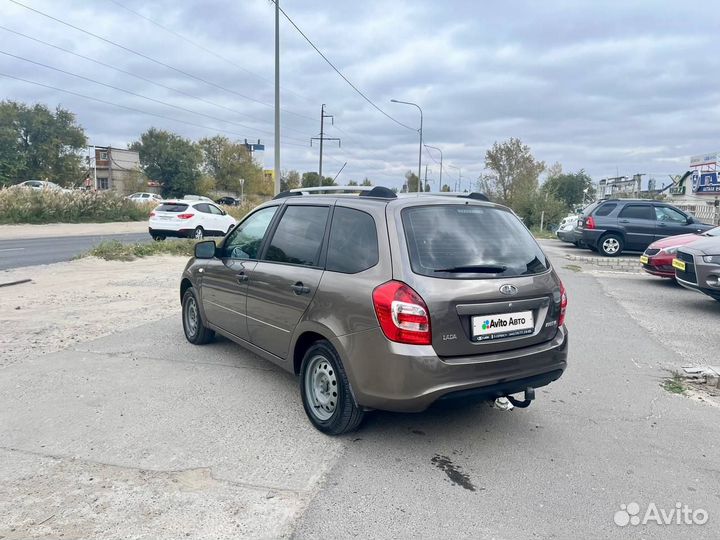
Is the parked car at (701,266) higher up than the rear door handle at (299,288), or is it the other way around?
the rear door handle at (299,288)

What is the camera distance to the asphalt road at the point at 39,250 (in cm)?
1418

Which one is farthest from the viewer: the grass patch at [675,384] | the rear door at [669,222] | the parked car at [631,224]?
the parked car at [631,224]

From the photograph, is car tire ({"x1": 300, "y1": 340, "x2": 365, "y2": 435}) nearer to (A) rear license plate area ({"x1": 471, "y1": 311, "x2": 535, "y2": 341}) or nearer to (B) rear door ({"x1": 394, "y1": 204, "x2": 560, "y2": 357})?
(B) rear door ({"x1": 394, "y1": 204, "x2": 560, "y2": 357})

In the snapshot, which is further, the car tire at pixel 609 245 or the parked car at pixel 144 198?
the parked car at pixel 144 198

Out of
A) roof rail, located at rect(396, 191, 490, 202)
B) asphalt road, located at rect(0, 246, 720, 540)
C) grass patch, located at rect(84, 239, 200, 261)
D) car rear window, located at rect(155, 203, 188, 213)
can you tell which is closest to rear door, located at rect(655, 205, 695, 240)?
asphalt road, located at rect(0, 246, 720, 540)

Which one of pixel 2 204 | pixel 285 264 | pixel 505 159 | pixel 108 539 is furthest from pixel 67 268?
pixel 505 159

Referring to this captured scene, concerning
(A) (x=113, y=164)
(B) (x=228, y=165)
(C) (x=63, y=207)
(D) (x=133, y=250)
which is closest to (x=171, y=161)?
(B) (x=228, y=165)

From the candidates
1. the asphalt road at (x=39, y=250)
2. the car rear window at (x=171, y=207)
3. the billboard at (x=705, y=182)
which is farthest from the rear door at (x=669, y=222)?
the billboard at (x=705, y=182)

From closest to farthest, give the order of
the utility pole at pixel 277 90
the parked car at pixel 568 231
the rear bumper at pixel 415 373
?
the rear bumper at pixel 415 373 < the utility pole at pixel 277 90 < the parked car at pixel 568 231

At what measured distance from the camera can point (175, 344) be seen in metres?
6.23

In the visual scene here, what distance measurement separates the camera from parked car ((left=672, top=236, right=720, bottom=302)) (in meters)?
8.06

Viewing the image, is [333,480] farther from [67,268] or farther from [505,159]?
[505,159]

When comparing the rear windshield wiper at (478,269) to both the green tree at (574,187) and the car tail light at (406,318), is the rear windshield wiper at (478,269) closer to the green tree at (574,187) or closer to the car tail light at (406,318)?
the car tail light at (406,318)

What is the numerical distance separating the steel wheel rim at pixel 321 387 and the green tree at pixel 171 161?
6258 centimetres
